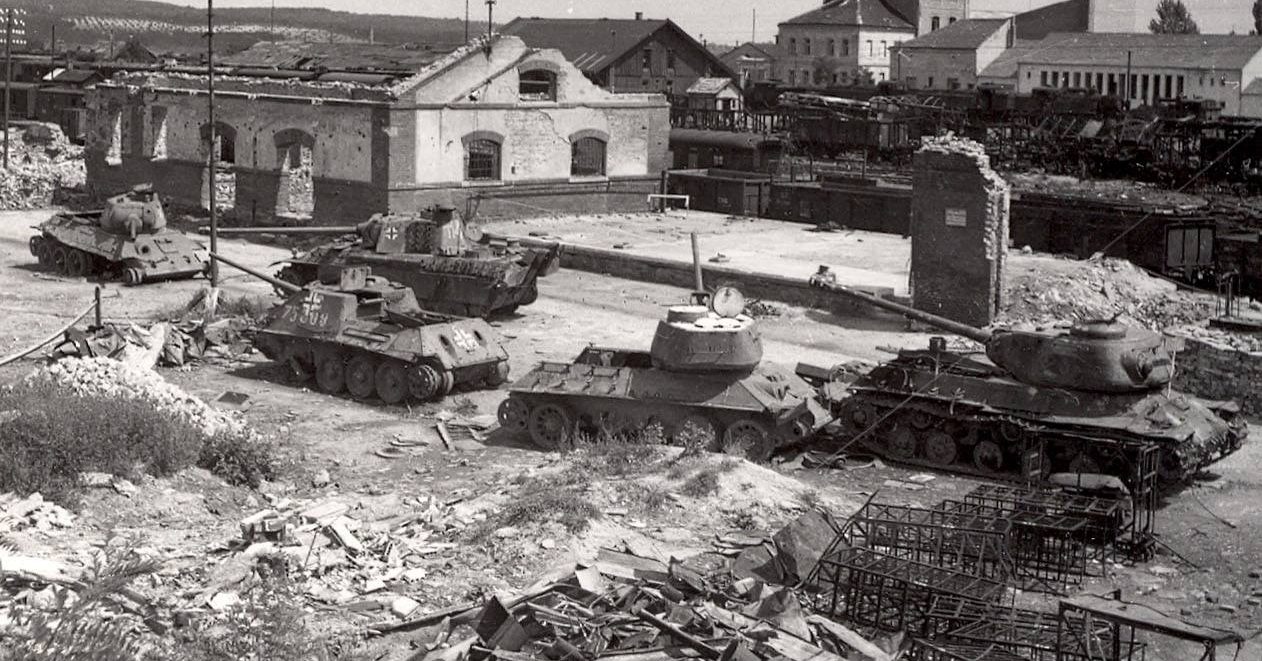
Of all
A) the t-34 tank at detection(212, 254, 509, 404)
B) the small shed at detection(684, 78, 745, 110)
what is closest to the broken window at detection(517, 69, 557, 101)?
the t-34 tank at detection(212, 254, 509, 404)

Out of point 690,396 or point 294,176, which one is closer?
point 690,396

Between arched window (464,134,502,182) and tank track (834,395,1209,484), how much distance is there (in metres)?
20.4

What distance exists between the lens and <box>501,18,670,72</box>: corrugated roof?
6372 centimetres

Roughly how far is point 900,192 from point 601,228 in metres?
7.17

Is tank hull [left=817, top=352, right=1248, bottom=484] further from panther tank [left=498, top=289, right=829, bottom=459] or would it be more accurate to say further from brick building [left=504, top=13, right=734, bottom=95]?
brick building [left=504, top=13, right=734, bottom=95]

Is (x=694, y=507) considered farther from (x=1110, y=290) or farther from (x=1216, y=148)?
(x=1216, y=148)

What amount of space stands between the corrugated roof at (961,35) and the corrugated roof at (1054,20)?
7.13 meters

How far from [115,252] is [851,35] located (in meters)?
57.7

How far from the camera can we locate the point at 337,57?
140ft

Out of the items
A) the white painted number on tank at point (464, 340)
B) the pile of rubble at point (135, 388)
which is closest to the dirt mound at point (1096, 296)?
the white painted number on tank at point (464, 340)

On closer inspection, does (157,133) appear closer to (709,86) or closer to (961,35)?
(709,86)

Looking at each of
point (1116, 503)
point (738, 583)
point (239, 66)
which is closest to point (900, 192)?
point (239, 66)

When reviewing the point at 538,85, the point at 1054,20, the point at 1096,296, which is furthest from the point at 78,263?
the point at 1054,20

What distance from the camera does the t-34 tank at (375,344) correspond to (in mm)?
22094
